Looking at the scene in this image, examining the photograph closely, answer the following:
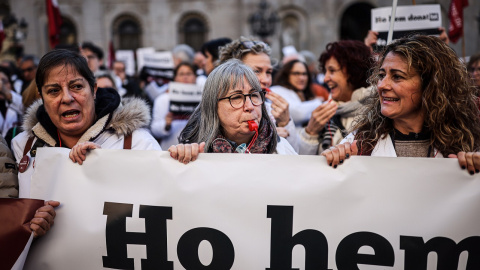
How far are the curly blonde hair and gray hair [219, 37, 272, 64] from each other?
4.29 feet

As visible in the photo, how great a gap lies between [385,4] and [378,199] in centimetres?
420

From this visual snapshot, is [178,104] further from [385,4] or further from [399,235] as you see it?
[399,235]

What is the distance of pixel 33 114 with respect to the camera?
275 cm

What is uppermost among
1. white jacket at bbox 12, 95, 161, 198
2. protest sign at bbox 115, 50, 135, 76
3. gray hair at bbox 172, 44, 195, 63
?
protest sign at bbox 115, 50, 135, 76

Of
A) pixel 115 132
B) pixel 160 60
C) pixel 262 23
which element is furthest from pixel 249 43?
pixel 262 23

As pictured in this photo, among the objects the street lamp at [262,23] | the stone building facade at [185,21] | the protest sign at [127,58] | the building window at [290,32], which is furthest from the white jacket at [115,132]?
the building window at [290,32]

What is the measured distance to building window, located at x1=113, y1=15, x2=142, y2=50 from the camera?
3086cm

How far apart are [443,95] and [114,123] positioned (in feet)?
5.60

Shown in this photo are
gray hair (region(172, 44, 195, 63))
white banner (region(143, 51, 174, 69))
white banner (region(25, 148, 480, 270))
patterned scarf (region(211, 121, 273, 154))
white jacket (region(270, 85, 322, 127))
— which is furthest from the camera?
white banner (region(143, 51, 174, 69))

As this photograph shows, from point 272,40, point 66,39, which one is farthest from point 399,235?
point 66,39

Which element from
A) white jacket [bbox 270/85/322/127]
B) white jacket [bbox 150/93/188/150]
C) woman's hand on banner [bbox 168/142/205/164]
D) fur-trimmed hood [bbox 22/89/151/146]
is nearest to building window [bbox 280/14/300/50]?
white jacket [bbox 150/93/188/150]

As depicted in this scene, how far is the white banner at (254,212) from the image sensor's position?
209 centimetres

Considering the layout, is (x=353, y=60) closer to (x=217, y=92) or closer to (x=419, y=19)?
(x=419, y=19)

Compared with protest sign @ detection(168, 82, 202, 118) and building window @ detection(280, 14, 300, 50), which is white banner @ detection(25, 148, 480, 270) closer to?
protest sign @ detection(168, 82, 202, 118)
